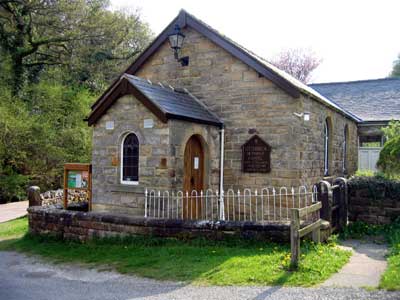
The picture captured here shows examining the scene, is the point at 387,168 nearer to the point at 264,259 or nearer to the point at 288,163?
the point at 288,163

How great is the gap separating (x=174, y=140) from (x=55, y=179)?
39.7 feet

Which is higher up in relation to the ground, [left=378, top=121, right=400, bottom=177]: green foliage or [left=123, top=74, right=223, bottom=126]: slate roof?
[left=123, top=74, right=223, bottom=126]: slate roof

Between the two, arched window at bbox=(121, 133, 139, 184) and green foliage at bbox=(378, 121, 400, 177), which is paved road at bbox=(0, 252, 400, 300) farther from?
green foliage at bbox=(378, 121, 400, 177)

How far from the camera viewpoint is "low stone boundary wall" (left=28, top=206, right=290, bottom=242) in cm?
758

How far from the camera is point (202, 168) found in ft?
36.1

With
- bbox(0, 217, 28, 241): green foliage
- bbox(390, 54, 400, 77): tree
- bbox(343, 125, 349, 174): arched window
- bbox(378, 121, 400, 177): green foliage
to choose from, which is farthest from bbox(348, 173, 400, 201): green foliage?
bbox(390, 54, 400, 77): tree

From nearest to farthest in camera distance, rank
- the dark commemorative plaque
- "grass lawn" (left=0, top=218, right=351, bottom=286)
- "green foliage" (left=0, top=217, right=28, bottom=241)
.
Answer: "grass lawn" (left=0, top=218, right=351, bottom=286) < "green foliage" (left=0, top=217, right=28, bottom=241) < the dark commemorative plaque

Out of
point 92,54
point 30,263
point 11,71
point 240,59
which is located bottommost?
point 30,263

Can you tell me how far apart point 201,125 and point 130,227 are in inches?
139

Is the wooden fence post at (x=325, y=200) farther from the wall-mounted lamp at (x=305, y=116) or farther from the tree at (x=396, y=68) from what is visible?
the tree at (x=396, y=68)

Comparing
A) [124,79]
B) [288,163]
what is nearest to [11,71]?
[124,79]

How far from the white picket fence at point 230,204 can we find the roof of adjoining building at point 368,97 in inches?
380

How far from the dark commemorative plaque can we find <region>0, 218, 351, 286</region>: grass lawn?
11.0ft

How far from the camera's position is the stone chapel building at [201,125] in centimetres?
930
